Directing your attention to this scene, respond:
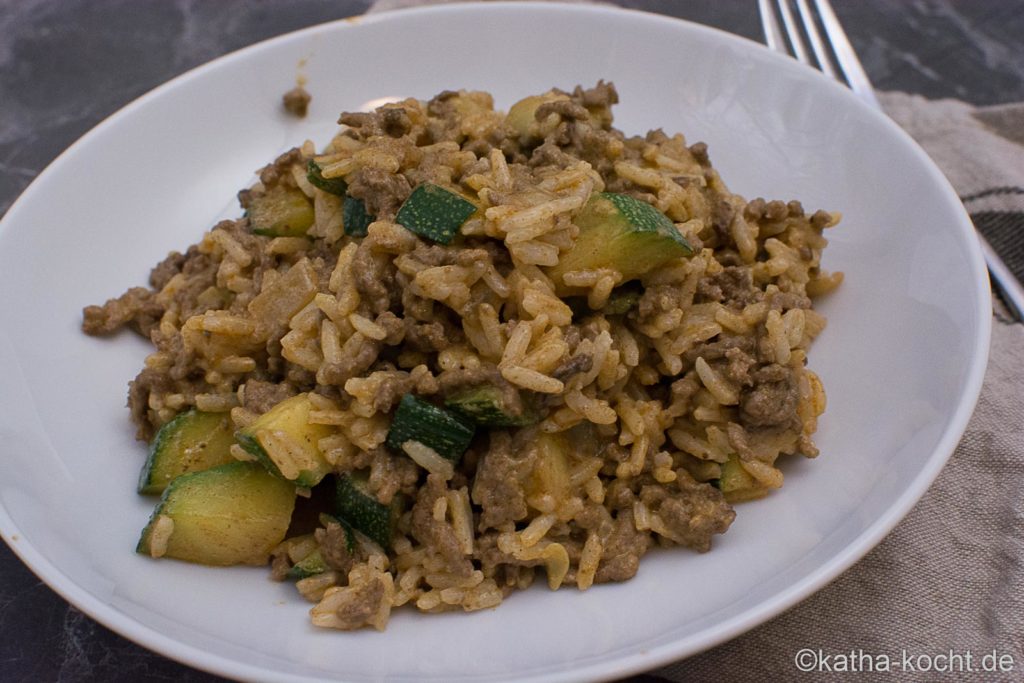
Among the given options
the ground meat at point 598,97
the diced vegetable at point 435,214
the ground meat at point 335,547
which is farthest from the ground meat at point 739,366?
the ground meat at point 335,547

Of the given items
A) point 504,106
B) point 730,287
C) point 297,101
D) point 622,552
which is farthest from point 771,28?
point 622,552

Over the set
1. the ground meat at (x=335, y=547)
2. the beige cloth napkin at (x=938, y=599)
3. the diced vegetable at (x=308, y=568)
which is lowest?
the beige cloth napkin at (x=938, y=599)

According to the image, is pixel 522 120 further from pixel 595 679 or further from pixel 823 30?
pixel 823 30

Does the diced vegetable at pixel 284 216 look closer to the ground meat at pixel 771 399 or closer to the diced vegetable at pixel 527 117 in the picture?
the diced vegetable at pixel 527 117

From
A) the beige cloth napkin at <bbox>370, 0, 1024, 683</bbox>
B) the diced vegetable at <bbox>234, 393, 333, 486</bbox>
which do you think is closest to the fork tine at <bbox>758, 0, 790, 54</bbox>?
the beige cloth napkin at <bbox>370, 0, 1024, 683</bbox>

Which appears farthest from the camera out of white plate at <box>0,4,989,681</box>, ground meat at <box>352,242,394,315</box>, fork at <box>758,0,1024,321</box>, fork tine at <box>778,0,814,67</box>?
fork tine at <box>778,0,814,67</box>

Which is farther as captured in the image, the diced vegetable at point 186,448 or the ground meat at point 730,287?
the ground meat at point 730,287

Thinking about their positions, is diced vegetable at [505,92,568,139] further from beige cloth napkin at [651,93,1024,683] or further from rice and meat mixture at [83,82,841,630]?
beige cloth napkin at [651,93,1024,683]
